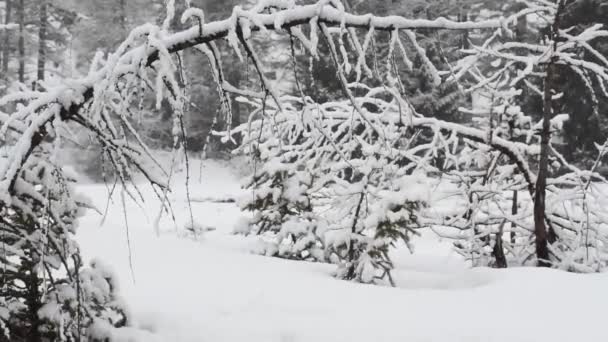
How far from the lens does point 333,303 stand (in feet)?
13.7

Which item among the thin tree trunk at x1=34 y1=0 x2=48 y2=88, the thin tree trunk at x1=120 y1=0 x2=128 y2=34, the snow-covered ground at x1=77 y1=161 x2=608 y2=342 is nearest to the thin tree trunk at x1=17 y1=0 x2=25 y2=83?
the thin tree trunk at x1=34 y1=0 x2=48 y2=88

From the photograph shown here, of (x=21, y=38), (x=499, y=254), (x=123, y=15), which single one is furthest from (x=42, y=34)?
(x=499, y=254)

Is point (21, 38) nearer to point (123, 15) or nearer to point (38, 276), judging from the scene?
point (123, 15)

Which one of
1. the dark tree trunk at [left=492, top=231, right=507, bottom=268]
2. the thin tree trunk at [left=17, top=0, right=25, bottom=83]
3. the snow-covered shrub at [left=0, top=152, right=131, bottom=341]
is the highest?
the thin tree trunk at [left=17, top=0, right=25, bottom=83]

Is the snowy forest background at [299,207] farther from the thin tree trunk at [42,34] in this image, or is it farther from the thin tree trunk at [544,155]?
the thin tree trunk at [42,34]

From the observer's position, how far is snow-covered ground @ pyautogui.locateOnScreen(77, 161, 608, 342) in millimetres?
3615

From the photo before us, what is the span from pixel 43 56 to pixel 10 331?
2709 cm

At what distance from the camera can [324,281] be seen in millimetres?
4852

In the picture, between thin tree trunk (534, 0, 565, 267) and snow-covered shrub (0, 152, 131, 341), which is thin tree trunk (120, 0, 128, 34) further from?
snow-covered shrub (0, 152, 131, 341)

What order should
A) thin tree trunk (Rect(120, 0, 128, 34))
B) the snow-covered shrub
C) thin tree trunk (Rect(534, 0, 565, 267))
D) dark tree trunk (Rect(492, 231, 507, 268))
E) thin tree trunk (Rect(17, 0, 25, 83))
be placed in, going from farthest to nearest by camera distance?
thin tree trunk (Rect(120, 0, 128, 34))
thin tree trunk (Rect(17, 0, 25, 83))
dark tree trunk (Rect(492, 231, 507, 268))
thin tree trunk (Rect(534, 0, 565, 267))
the snow-covered shrub

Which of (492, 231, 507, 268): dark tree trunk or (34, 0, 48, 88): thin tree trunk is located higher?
(34, 0, 48, 88): thin tree trunk

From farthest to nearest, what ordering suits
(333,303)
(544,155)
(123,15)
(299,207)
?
(123,15), (299,207), (544,155), (333,303)

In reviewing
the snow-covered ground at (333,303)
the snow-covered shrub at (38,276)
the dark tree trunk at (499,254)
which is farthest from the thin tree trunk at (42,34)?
the snow-covered shrub at (38,276)

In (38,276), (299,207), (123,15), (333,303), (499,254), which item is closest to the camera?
(38,276)
